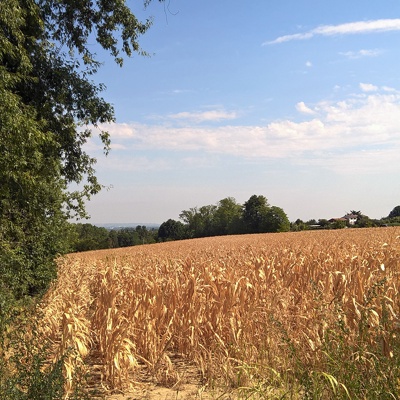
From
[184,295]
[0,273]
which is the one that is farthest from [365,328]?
[0,273]

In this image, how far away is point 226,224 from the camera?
8812cm

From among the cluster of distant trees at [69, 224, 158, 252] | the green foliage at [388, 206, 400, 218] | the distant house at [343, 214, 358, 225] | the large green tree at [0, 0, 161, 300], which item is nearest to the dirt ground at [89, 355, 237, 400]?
the large green tree at [0, 0, 161, 300]

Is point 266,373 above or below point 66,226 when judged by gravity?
below

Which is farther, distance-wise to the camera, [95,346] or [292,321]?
[95,346]

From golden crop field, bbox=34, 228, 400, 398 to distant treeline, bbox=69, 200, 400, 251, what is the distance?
2025 inches

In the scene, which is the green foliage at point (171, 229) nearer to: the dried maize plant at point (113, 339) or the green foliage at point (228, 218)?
the green foliage at point (228, 218)

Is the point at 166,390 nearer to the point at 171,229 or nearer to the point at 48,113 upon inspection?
the point at 48,113

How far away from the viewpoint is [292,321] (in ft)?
19.2

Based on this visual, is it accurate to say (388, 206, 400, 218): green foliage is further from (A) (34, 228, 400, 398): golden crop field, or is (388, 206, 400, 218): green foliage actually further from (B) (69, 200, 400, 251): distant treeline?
(A) (34, 228, 400, 398): golden crop field

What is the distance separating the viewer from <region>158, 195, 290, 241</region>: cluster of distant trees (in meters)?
74.2

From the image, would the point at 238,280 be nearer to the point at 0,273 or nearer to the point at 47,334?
the point at 47,334

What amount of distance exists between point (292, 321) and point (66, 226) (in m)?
10.8

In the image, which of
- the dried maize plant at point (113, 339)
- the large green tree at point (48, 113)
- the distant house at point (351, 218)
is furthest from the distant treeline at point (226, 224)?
the dried maize plant at point (113, 339)

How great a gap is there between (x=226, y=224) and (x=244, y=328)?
82789 mm
